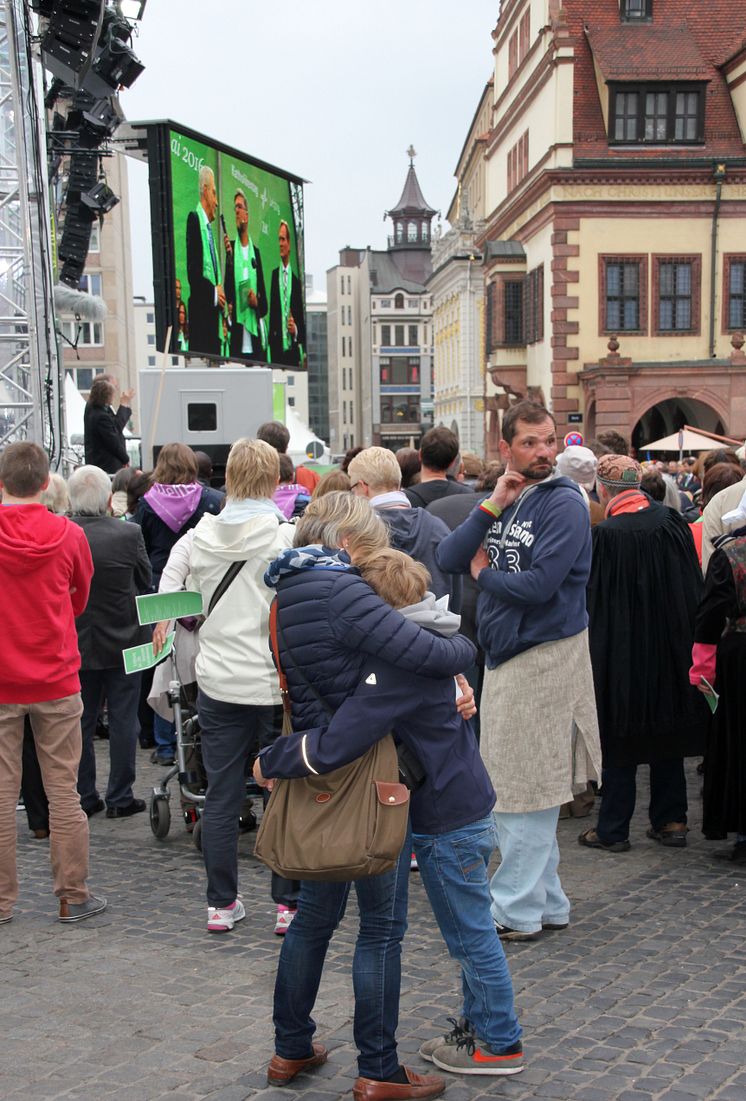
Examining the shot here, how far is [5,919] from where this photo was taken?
18.4ft

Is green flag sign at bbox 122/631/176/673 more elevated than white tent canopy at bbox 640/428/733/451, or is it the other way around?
white tent canopy at bbox 640/428/733/451

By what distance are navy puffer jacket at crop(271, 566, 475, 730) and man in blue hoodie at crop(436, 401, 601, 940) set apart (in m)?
1.34

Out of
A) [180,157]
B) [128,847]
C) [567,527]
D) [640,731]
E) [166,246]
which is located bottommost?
[128,847]

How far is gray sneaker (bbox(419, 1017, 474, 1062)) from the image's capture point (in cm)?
407

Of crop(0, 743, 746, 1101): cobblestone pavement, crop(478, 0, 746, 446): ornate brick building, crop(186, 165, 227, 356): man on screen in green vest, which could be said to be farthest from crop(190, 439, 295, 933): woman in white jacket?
crop(478, 0, 746, 446): ornate brick building

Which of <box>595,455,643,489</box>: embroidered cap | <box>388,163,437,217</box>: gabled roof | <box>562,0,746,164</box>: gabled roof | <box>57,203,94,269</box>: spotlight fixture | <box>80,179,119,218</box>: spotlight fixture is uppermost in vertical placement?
<box>388,163,437,217</box>: gabled roof

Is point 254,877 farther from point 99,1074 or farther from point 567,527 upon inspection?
point 567,527

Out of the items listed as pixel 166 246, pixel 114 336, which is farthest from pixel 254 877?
pixel 114 336

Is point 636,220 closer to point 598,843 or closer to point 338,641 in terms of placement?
point 598,843

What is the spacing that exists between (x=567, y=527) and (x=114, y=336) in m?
65.6

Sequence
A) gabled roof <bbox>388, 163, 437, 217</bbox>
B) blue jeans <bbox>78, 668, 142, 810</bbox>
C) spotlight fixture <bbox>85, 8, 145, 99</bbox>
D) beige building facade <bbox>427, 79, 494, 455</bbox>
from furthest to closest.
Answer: gabled roof <bbox>388, 163, 437, 217</bbox>
beige building facade <bbox>427, 79, 494, 455</bbox>
spotlight fixture <bbox>85, 8, 145, 99</bbox>
blue jeans <bbox>78, 668, 142, 810</bbox>

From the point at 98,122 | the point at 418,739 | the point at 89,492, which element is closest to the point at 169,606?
the point at 89,492

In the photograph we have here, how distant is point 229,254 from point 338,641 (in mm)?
14882

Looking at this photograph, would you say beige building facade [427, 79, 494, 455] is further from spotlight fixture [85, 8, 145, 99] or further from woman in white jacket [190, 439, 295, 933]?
woman in white jacket [190, 439, 295, 933]
